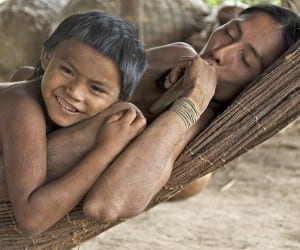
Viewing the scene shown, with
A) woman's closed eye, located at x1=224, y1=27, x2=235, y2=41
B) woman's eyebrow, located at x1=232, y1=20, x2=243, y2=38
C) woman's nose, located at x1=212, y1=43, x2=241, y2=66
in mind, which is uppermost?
woman's eyebrow, located at x1=232, y1=20, x2=243, y2=38

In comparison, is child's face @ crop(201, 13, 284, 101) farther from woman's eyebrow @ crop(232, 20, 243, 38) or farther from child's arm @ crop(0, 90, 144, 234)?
child's arm @ crop(0, 90, 144, 234)

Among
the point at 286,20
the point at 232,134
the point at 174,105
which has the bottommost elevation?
the point at 232,134

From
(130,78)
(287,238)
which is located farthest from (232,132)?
(287,238)

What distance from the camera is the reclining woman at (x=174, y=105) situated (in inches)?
81.0

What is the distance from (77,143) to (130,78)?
0.79 ft

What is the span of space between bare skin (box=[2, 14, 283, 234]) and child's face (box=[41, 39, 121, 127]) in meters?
0.07

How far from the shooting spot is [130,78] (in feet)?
7.04

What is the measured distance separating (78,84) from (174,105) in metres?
0.31

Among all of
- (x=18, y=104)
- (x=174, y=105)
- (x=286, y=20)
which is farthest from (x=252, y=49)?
(x=18, y=104)

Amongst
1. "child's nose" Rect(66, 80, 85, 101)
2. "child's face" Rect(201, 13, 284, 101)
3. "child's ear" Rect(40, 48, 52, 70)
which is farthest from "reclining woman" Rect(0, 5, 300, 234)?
"child's ear" Rect(40, 48, 52, 70)

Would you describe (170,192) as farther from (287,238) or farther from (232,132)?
(287,238)

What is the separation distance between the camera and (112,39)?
212 centimetres

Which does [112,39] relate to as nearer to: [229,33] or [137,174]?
[137,174]

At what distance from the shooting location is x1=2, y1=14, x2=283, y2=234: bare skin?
2.05 meters
